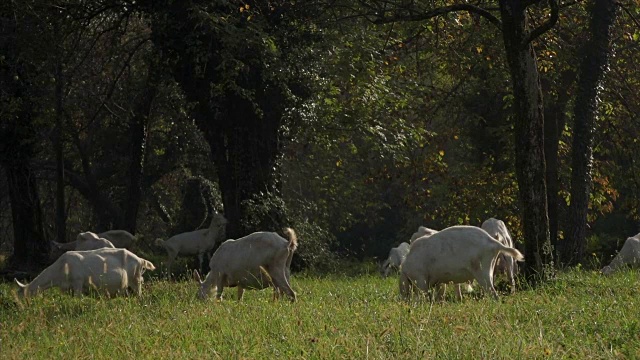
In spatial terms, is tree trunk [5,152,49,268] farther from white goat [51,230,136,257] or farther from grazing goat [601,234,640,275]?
grazing goat [601,234,640,275]

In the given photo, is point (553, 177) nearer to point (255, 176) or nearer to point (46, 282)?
point (255, 176)

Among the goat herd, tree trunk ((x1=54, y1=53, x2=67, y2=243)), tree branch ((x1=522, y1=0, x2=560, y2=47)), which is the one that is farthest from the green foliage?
tree branch ((x1=522, y1=0, x2=560, y2=47))

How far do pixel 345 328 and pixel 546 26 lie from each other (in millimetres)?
6635

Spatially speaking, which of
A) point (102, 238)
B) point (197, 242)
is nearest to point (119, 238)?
point (102, 238)

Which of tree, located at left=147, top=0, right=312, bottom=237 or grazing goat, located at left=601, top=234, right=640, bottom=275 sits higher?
tree, located at left=147, top=0, right=312, bottom=237

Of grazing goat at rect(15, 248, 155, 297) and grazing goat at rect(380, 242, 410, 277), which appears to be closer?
grazing goat at rect(15, 248, 155, 297)

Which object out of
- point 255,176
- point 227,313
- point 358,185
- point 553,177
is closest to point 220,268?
point 227,313

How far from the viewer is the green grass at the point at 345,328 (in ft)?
29.5

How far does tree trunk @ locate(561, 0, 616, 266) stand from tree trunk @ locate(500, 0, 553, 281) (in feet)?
25.3

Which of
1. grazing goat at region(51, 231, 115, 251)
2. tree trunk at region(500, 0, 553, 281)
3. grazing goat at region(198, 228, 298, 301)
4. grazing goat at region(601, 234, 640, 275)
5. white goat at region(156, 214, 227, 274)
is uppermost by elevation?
tree trunk at region(500, 0, 553, 281)

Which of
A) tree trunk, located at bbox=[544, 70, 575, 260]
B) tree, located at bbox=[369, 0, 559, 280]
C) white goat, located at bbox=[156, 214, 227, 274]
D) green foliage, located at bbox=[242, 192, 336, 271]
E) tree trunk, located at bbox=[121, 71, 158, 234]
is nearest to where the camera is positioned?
tree, located at bbox=[369, 0, 559, 280]

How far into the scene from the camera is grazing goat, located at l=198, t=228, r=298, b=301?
1560 cm

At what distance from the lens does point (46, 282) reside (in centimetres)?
A: 1688

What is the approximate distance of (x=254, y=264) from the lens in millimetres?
15703
